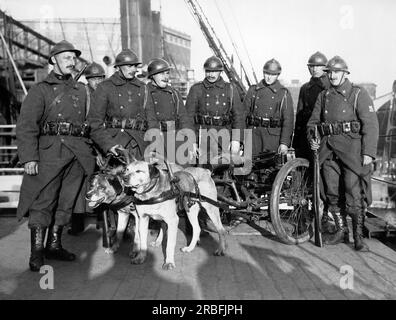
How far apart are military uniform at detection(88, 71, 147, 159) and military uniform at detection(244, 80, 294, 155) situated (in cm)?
199

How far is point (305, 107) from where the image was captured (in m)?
6.95

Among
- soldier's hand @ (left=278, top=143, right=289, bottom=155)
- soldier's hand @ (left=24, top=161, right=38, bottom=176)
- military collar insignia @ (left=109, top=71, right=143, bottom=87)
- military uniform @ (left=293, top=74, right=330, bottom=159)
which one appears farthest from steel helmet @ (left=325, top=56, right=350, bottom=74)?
soldier's hand @ (left=24, top=161, right=38, bottom=176)

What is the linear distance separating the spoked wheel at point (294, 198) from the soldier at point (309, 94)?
3.44 ft

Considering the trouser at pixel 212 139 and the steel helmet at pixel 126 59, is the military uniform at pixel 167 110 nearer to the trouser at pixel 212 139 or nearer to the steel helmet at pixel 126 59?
the trouser at pixel 212 139

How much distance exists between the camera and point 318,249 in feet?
17.4

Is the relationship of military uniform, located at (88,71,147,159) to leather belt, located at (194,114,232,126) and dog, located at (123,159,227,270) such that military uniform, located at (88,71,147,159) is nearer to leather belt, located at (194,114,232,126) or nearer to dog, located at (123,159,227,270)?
dog, located at (123,159,227,270)

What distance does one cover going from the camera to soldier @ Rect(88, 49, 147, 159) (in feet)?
17.2

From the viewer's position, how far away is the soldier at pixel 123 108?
5242 mm

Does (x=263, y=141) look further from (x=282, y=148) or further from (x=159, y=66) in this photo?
(x=159, y=66)

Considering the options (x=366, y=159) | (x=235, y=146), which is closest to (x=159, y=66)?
(x=235, y=146)

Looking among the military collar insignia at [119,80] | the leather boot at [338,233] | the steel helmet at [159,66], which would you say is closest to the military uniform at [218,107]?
the steel helmet at [159,66]

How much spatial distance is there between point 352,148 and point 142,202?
2.80 m
